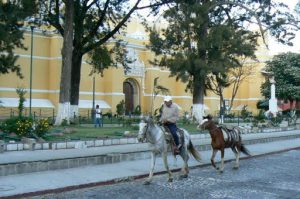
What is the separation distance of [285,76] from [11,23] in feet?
139

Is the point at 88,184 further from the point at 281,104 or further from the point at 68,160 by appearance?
the point at 281,104

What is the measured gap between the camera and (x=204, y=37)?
3216 centimetres

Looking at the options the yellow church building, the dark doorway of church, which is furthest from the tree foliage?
the dark doorway of church

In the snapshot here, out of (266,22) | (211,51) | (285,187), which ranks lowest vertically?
(285,187)

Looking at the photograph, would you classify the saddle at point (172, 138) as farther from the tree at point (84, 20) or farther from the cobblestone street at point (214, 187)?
the tree at point (84, 20)

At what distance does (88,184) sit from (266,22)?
26.6 m

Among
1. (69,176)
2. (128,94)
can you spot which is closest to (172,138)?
(69,176)

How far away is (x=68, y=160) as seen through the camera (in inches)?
522

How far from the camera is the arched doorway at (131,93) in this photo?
51750 millimetres

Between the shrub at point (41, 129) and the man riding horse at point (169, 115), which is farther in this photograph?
the shrub at point (41, 129)

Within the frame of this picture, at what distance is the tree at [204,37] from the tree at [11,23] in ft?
32.9

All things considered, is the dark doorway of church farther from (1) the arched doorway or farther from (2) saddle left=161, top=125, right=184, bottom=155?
(2) saddle left=161, top=125, right=184, bottom=155

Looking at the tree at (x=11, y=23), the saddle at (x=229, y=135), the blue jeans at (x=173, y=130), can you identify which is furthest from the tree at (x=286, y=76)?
the blue jeans at (x=173, y=130)

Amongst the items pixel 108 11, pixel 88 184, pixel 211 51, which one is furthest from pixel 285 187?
pixel 108 11
